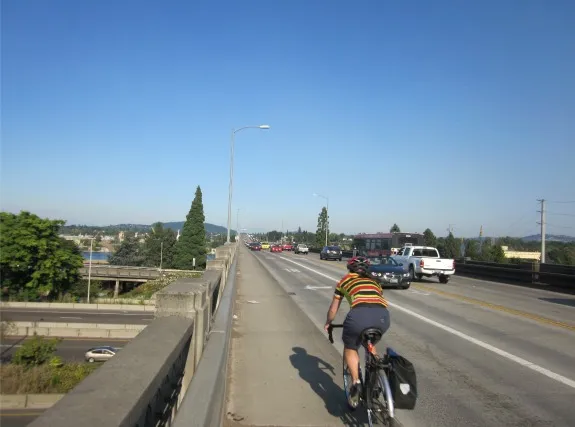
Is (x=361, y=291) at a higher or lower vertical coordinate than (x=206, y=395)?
higher

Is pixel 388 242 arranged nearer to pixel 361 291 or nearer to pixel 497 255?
pixel 497 255

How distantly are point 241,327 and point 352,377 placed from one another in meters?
6.13

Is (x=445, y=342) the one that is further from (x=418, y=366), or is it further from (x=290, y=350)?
(x=290, y=350)

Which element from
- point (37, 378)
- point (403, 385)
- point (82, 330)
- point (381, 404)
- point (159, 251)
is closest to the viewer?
point (403, 385)

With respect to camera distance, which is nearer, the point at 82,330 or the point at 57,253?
the point at 57,253

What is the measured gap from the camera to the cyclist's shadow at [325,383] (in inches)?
219

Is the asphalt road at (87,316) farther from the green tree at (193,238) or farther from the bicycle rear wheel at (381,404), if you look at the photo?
the green tree at (193,238)

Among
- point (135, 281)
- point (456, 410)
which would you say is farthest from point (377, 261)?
point (135, 281)

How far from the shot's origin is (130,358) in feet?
9.27

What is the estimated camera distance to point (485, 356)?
355 inches

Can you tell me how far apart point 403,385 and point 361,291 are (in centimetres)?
117

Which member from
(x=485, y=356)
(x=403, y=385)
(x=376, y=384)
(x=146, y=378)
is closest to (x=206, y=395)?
(x=146, y=378)

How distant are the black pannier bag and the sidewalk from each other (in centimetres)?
102

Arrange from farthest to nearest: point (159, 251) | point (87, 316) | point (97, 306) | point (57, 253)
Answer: point (159, 251)
point (97, 306)
point (87, 316)
point (57, 253)
